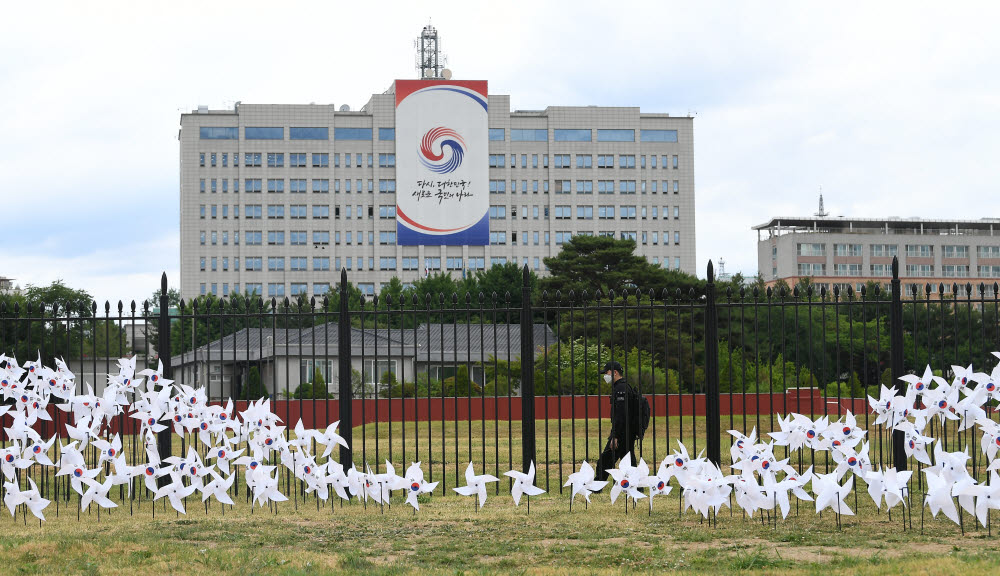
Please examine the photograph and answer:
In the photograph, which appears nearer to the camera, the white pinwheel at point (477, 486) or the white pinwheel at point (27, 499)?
the white pinwheel at point (27, 499)

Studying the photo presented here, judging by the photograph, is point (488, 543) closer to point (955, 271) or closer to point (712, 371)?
point (712, 371)

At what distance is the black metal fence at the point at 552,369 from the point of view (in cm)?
978

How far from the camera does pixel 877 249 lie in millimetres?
114625

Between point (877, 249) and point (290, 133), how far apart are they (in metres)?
65.6

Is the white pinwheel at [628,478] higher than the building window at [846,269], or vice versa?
the building window at [846,269]

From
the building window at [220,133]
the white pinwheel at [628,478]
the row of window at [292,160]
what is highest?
the building window at [220,133]

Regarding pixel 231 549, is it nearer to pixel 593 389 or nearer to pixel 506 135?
pixel 593 389

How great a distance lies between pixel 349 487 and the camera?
31.6 feet

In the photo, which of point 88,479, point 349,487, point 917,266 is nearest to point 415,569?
point 349,487

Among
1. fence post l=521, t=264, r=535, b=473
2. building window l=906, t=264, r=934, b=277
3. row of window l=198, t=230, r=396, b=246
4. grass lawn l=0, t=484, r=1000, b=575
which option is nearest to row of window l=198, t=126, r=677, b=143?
row of window l=198, t=230, r=396, b=246

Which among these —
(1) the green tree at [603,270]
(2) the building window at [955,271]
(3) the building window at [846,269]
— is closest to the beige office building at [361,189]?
(3) the building window at [846,269]

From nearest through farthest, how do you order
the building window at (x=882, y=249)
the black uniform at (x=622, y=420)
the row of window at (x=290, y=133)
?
the black uniform at (x=622, y=420) → the row of window at (x=290, y=133) → the building window at (x=882, y=249)

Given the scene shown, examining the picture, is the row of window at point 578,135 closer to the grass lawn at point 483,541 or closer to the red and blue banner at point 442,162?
the red and blue banner at point 442,162

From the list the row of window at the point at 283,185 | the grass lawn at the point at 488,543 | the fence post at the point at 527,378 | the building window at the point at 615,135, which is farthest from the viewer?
the building window at the point at 615,135
